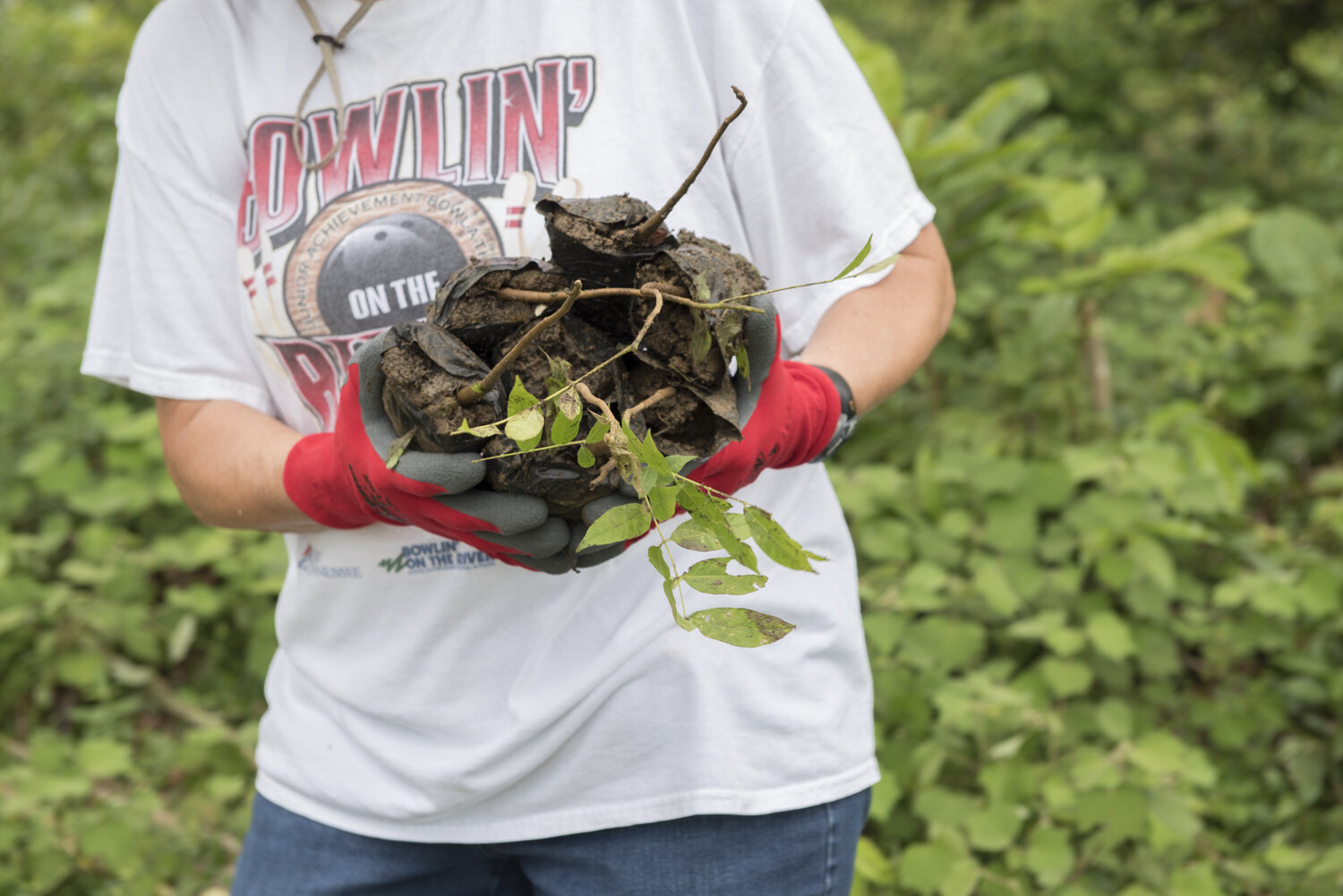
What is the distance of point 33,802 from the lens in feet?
8.01

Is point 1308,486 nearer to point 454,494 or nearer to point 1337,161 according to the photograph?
point 1337,161

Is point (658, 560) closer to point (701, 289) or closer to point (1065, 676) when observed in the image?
point (701, 289)

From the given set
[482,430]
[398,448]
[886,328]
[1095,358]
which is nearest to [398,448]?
[398,448]

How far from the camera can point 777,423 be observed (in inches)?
44.1

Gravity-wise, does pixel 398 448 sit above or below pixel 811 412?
above

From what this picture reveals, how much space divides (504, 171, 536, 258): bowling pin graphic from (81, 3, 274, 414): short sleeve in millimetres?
400

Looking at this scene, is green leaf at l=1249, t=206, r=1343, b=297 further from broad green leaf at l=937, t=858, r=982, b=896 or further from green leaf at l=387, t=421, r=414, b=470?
green leaf at l=387, t=421, r=414, b=470

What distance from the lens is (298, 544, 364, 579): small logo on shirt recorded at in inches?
51.3

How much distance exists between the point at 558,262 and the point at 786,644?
492 mm

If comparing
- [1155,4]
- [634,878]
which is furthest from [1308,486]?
[634,878]

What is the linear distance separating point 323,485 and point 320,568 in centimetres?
20

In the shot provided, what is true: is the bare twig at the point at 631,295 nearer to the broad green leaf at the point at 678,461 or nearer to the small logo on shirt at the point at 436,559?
the broad green leaf at the point at 678,461

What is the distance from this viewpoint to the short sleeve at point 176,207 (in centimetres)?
134

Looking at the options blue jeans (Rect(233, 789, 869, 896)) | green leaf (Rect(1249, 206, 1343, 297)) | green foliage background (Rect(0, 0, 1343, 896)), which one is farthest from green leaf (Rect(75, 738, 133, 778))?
green leaf (Rect(1249, 206, 1343, 297))
